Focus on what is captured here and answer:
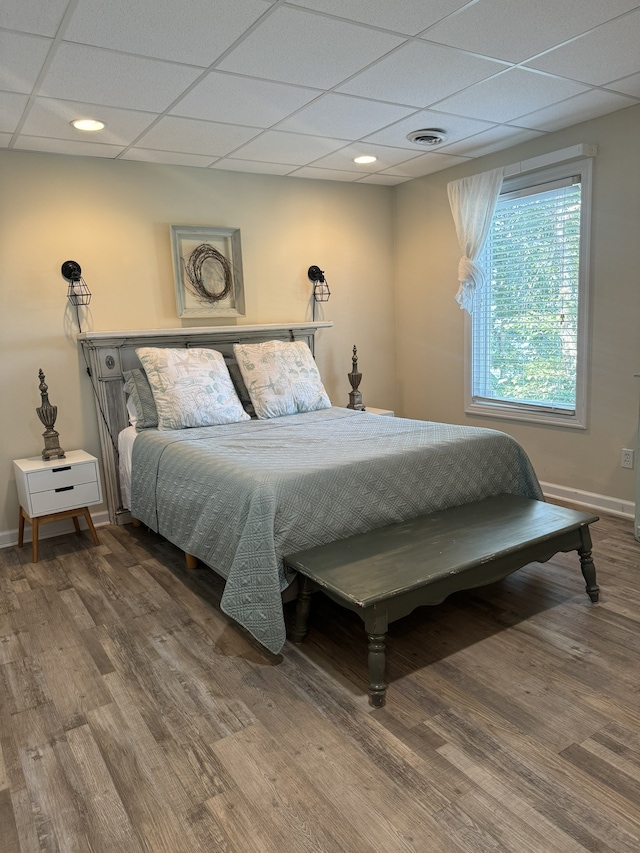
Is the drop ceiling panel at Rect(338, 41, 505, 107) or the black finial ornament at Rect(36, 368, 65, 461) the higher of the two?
the drop ceiling panel at Rect(338, 41, 505, 107)

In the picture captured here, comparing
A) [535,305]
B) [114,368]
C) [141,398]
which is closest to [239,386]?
→ [141,398]

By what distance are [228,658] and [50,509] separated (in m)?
1.71

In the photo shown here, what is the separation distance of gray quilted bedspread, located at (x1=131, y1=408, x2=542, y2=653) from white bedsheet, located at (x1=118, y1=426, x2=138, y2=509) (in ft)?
0.50

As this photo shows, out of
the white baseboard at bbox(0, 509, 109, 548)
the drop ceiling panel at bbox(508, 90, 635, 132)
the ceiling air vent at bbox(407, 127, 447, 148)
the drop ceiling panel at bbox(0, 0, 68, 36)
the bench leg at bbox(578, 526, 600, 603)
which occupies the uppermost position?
the drop ceiling panel at bbox(508, 90, 635, 132)

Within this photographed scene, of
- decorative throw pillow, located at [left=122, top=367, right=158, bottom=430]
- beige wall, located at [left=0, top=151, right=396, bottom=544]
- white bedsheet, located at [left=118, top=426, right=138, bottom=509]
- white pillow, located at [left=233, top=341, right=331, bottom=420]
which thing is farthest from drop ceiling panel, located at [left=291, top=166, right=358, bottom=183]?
white bedsheet, located at [left=118, top=426, right=138, bottom=509]

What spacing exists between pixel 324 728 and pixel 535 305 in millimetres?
3197

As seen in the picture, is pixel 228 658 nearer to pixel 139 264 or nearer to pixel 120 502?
pixel 120 502

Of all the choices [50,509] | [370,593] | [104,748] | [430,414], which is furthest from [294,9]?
[430,414]

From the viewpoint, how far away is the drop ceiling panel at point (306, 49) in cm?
221

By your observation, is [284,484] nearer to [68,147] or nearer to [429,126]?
[429,126]

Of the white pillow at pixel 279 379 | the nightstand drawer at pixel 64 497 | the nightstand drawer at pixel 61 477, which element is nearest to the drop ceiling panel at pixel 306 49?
the white pillow at pixel 279 379

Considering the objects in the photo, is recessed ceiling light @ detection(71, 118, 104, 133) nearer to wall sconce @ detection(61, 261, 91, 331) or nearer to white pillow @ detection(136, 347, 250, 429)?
wall sconce @ detection(61, 261, 91, 331)

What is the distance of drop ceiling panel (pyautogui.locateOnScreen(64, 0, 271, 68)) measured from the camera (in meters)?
2.04

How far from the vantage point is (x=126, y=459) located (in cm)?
378
